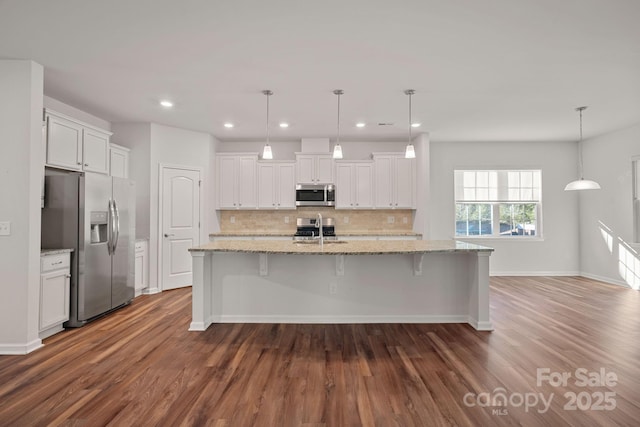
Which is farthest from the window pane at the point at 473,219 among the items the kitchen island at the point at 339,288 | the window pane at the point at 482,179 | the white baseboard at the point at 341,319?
the white baseboard at the point at 341,319

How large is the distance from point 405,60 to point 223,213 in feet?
14.6

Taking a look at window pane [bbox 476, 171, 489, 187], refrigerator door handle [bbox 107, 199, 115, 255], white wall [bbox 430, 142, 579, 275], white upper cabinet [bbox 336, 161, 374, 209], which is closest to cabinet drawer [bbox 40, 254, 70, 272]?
refrigerator door handle [bbox 107, 199, 115, 255]

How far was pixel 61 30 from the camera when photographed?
2.63 meters

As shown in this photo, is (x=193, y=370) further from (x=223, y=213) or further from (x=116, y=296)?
(x=223, y=213)

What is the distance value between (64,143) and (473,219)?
21.6 ft

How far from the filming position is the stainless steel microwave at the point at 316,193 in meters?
6.16

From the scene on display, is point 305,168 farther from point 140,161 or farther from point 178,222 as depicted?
point 140,161

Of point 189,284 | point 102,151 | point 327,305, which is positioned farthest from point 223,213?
point 327,305

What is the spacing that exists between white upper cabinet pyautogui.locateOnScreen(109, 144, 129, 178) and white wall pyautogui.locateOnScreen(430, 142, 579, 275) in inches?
210

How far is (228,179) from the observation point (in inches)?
244

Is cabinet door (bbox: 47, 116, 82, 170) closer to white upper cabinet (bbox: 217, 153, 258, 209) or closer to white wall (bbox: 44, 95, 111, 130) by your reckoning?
white wall (bbox: 44, 95, 111, 130)

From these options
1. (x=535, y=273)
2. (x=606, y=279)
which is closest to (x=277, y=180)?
(x=535, y=273)

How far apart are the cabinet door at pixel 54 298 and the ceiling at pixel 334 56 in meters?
2.06

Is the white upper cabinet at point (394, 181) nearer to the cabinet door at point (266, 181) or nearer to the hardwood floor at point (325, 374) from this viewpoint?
the cabinet door at point (266, 181)
